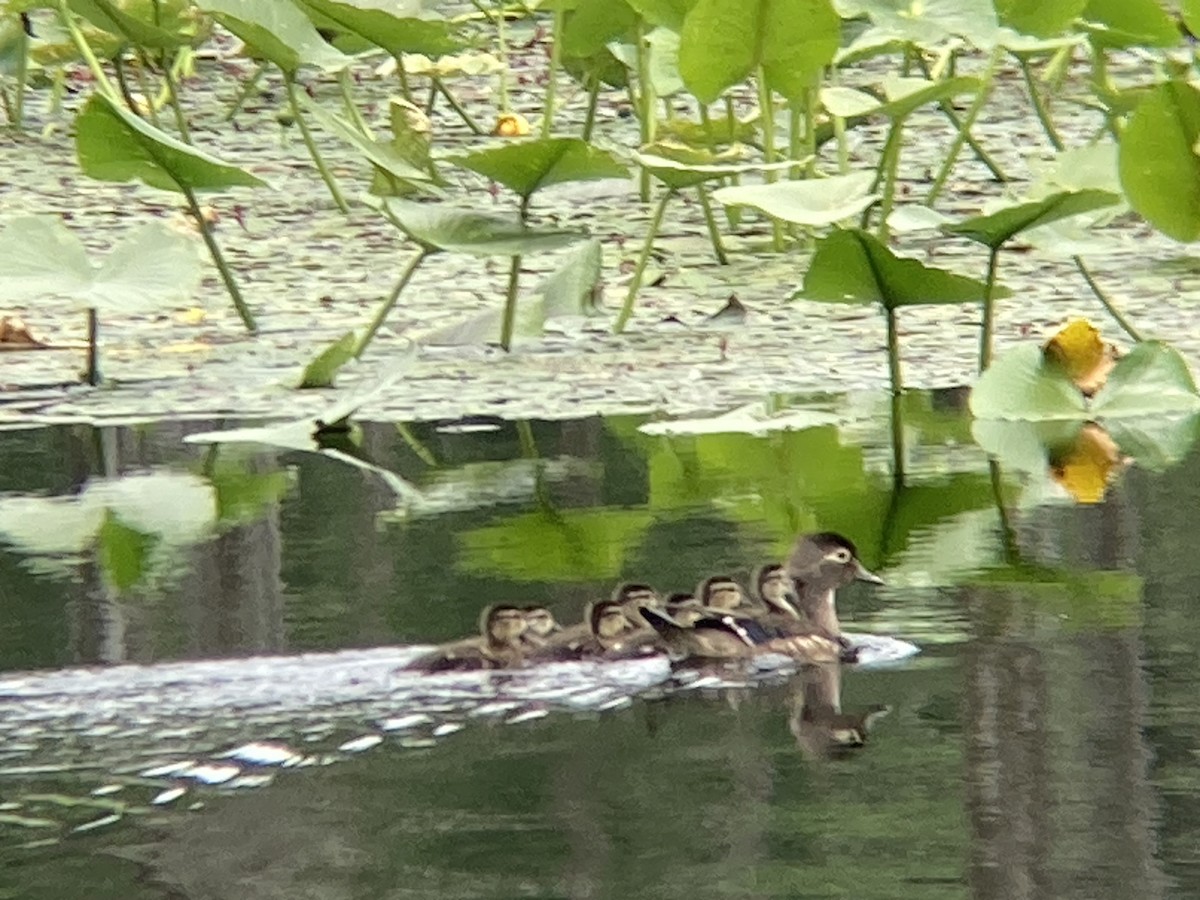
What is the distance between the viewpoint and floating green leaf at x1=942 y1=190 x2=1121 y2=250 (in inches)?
191

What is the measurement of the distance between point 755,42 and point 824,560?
7.90ft

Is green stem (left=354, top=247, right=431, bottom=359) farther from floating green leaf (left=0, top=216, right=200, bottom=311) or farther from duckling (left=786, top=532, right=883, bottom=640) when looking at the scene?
duckling (left=786, top=532, right=883, bottom=640)

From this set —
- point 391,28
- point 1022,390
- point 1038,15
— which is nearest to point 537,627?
point 1022,390

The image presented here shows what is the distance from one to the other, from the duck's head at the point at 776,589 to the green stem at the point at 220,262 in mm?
2436


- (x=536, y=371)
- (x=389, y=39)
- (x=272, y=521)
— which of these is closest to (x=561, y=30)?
(x=389, y=39)

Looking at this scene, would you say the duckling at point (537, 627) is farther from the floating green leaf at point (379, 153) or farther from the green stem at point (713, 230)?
the green stem at point (713, 230)

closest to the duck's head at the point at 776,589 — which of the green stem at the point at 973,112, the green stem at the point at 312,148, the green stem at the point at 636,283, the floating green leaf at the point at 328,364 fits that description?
the floating green leaf at the point at 328,364

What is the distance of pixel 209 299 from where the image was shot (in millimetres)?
6969

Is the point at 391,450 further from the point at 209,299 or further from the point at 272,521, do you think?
the point at 209,299

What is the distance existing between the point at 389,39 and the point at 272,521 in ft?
6.76

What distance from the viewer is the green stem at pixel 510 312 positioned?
595 centimetres

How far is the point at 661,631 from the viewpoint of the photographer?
3506mm

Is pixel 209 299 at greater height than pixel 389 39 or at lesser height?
lesser

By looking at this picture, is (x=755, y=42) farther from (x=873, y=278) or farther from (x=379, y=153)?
(x=873, y=278)
